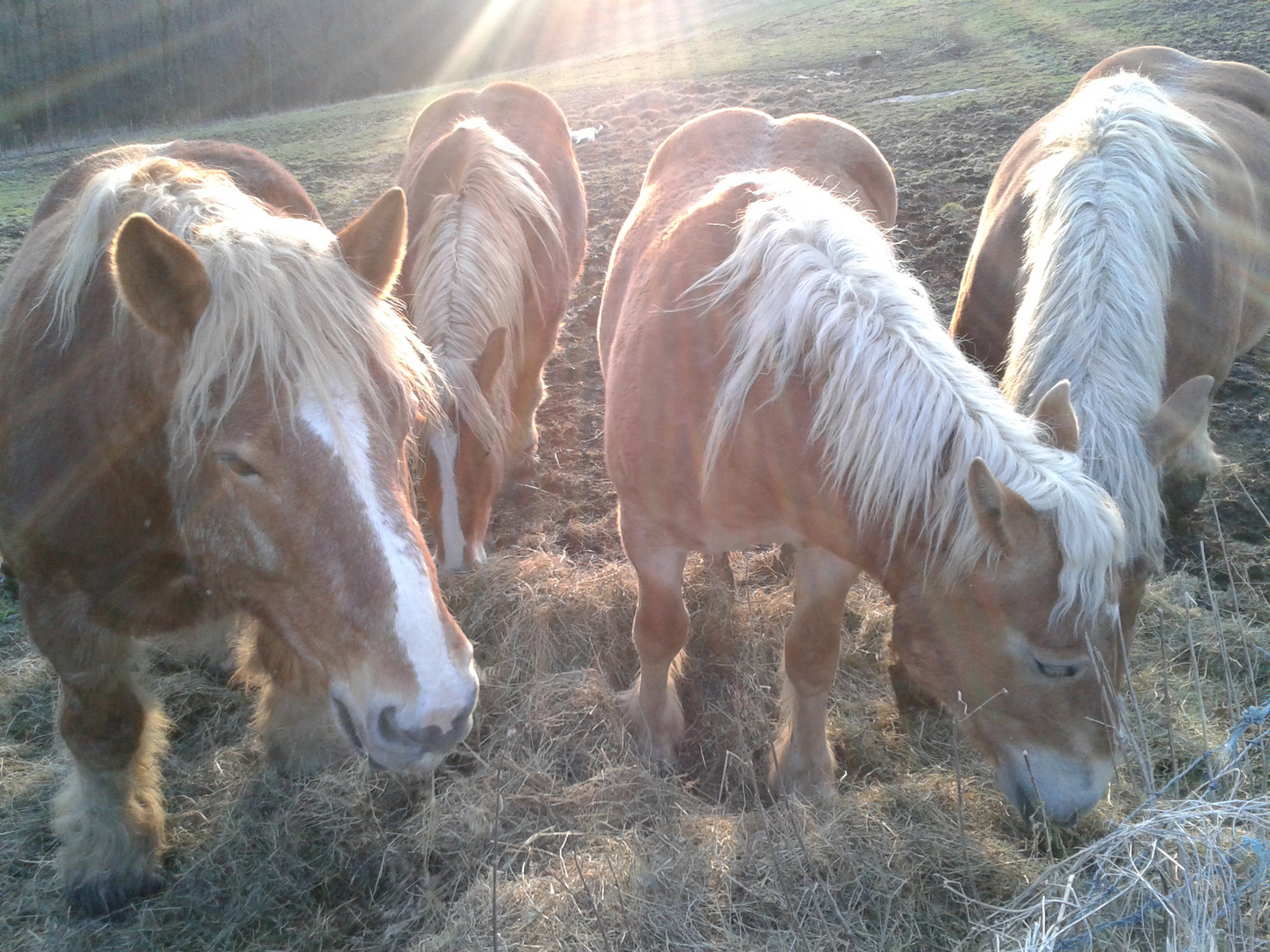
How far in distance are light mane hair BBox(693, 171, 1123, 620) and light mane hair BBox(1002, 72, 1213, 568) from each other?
1.15 feet

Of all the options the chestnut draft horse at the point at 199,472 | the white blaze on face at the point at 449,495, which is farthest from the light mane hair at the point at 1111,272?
the white blaze on face at the point at 449,495

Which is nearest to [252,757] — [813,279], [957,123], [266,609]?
[266,609]

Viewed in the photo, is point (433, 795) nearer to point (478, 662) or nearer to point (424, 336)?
point (478, 662)

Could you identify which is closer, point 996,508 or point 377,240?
point 996,508

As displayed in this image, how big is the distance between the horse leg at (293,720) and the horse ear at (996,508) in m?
2.36

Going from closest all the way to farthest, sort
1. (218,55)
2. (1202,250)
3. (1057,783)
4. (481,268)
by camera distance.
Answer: (1057,783) → (1202,250) → (481,268) → (218,55)

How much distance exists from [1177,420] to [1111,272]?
0.88 metres

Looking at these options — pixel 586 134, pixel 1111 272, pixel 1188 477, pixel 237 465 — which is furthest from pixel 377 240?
pixel 586 134

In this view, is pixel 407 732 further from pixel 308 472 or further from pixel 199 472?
pixel 199 472

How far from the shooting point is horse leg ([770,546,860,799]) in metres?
2.64

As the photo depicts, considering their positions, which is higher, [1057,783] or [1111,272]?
[1111,272]

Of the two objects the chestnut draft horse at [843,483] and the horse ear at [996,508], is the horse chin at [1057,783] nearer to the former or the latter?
the chestnut draft horse at [843,483]

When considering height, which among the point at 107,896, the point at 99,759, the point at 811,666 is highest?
the point at 99,759

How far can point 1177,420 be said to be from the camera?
6.93ft
